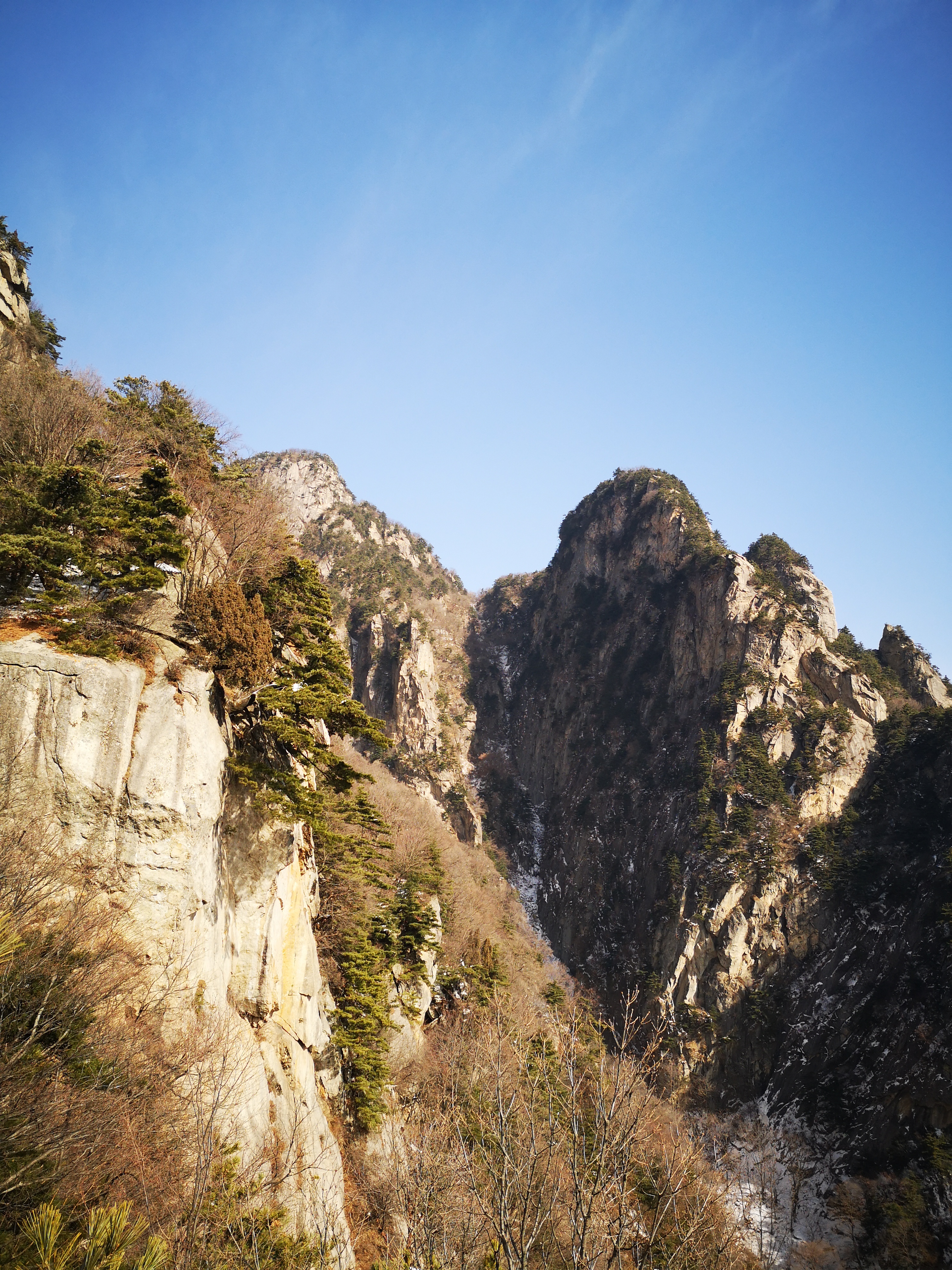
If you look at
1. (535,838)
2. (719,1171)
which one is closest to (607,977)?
(535,838)

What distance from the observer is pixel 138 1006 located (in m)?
10.5

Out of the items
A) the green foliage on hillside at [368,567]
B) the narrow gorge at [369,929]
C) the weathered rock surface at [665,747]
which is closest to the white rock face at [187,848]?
the narrow gorge at [369,929]

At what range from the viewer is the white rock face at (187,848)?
11.1m

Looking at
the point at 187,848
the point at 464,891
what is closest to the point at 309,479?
the point at 464,891

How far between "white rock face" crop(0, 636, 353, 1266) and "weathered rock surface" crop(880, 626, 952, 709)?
217ft

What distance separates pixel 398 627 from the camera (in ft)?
290

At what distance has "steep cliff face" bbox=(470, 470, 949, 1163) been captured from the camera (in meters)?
49.7

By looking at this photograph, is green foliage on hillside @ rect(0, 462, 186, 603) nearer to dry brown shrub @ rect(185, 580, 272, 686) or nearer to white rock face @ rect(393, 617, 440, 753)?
dry brown shrub @ rect(185, 580, 272, 686)

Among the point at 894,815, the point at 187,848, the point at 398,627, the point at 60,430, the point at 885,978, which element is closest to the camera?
the point at 187,848

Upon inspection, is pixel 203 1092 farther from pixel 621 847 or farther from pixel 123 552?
pixel 621 847

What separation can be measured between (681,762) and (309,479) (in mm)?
85086

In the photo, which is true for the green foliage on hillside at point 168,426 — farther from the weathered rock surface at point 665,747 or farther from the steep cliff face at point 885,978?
the weathered rock surface at point 665,747

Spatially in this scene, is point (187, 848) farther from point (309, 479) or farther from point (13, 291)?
point (309, 479)

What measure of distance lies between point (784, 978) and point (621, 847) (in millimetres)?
22606
